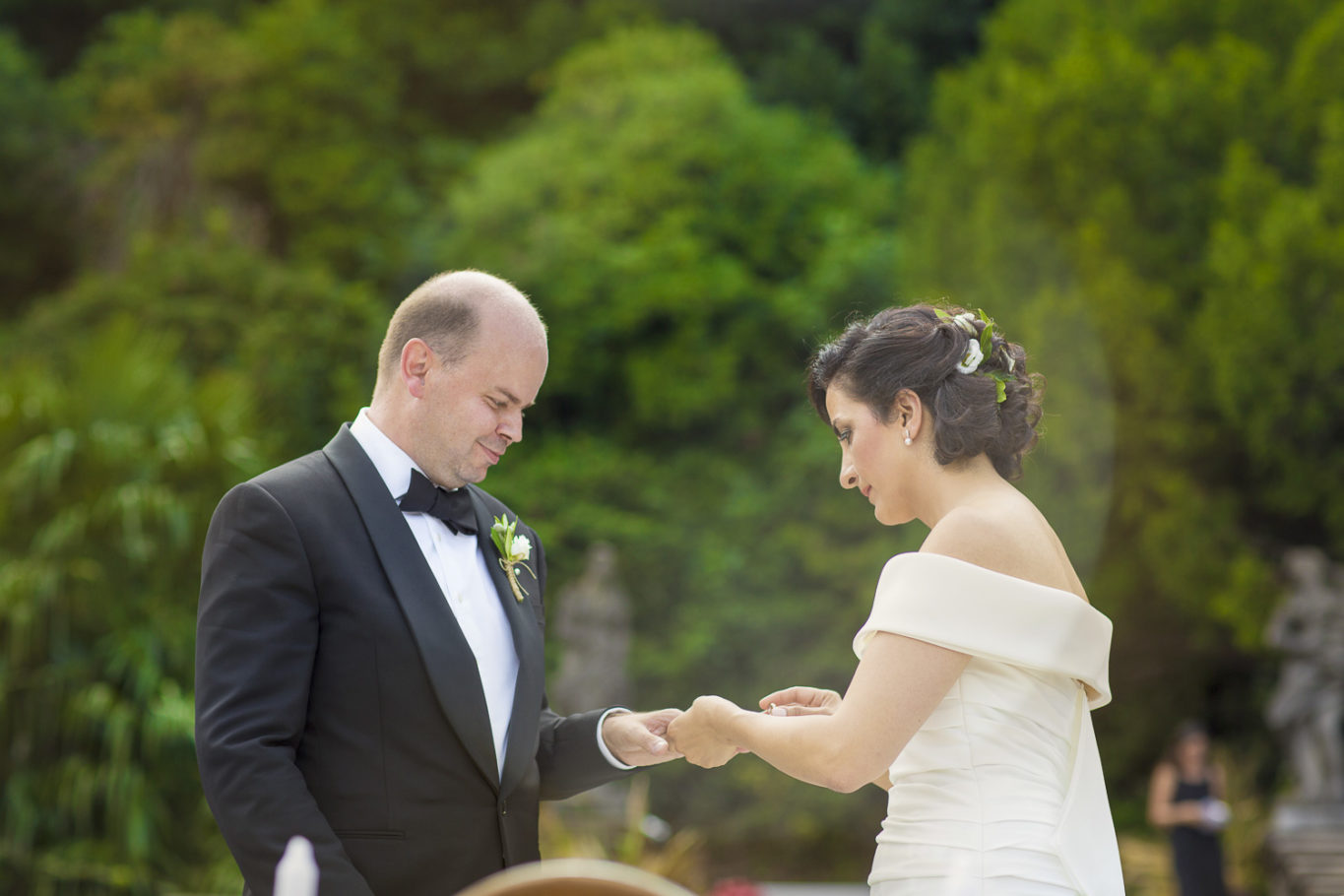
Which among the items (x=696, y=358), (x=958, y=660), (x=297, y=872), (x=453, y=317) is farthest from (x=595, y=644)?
(x=297, y=872)

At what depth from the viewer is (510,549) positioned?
2631 millimetres

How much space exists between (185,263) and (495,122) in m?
5.33

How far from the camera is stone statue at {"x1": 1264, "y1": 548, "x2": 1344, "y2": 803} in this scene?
10.5m

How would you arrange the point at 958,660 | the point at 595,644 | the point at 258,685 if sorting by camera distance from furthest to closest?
the point at 595,644 → the point at 958,660 → the point at 258,685

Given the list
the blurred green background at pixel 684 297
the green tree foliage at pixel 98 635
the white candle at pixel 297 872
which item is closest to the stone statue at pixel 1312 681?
the blurred green background at pixel 684 297

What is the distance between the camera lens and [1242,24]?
12.7 metres

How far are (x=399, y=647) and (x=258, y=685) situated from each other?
0.81ft

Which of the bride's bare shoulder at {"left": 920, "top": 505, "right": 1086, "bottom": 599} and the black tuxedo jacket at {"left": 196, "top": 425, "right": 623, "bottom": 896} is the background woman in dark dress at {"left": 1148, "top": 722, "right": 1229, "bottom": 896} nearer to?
the bride's bare shoulder at {"left": 920, "top": 505, "right": 1086, "bottom": 599}

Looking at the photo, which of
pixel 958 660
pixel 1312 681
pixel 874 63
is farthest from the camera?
pixel 874 63

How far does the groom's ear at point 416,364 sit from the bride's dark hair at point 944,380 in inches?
29.7

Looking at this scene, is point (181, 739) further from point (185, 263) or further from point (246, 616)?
point (185, 263)

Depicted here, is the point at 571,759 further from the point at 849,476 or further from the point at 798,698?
the point at 849,476

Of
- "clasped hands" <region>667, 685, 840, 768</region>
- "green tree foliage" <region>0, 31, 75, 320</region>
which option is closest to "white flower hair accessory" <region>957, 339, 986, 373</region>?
"clasped hands" <region>667, 685, 840, 768</region>

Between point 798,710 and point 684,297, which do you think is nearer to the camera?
point 798,710
